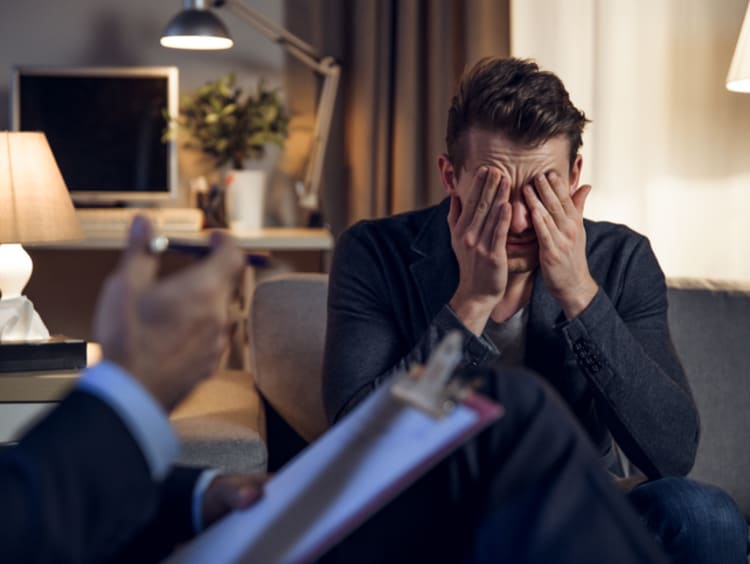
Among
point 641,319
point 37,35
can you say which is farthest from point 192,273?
point 37,35

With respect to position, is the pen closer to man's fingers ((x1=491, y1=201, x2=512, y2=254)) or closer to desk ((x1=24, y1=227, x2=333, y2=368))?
man's fingers ((x1=491, y1=201, x2=512, y2=254))

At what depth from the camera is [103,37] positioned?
11.2 feet

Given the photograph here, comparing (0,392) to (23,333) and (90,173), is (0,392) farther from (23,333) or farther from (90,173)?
(90,173)

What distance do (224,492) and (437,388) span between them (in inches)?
11.0

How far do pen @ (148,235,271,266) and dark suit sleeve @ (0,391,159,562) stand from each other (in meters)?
0.12

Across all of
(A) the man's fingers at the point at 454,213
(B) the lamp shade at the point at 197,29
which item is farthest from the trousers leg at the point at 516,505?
(B) the lamp shade at the point at 197,29

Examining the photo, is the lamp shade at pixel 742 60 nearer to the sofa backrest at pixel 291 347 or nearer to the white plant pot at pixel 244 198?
the sofa backrest at pixel 291 347

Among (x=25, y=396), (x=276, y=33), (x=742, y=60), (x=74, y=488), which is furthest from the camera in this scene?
(x=276, y=33)

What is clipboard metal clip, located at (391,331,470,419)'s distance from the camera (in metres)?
0.80

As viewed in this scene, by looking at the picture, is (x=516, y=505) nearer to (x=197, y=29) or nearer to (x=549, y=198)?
(x=549, y=198)

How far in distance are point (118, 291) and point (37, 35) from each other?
294 cm

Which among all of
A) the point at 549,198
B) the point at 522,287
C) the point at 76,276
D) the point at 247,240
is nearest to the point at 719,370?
the point at 522,287

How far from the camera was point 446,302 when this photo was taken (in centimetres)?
160

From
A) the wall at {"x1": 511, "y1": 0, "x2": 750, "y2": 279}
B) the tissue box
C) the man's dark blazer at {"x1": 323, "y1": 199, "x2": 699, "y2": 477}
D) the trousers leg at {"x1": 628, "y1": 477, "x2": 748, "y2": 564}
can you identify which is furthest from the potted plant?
the trousers leg at {"x1": 628, "y1": 477, "x2": 748, "y2": 564}
